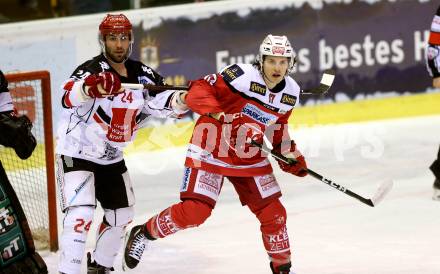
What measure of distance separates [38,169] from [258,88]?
5.90 ft

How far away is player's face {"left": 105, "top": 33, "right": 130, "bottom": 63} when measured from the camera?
16.6ft

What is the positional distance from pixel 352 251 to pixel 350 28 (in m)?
3.54

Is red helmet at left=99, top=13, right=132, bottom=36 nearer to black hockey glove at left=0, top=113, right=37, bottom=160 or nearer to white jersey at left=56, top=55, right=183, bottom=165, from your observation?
white jersey at left=56, top=55, right=183, bottom=165

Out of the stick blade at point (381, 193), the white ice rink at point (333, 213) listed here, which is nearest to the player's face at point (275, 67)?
the stick blade at point (381, 193)

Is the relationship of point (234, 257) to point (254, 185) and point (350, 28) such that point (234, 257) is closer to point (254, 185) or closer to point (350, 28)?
point (254, 185)

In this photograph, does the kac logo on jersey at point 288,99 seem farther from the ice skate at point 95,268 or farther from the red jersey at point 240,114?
the ice skate at point 95,268

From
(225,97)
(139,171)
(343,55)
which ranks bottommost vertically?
(139,171)

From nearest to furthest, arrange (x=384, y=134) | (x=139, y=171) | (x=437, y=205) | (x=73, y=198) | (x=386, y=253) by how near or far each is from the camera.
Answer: (x=73, y=198) → (x=386, y=253) → (x=437, y=205) → (x=139, y=171) → (x=384, y=134)

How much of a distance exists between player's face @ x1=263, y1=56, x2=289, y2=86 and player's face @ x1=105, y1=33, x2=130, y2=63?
0.64 m

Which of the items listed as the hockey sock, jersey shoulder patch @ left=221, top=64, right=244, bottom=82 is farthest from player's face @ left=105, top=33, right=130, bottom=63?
the hockey sock

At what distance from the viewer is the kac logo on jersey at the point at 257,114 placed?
5.21m

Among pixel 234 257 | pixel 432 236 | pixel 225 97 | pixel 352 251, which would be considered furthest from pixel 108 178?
pixel 432 236

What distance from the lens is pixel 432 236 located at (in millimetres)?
6250

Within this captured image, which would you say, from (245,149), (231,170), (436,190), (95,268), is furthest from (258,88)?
(436,190)
